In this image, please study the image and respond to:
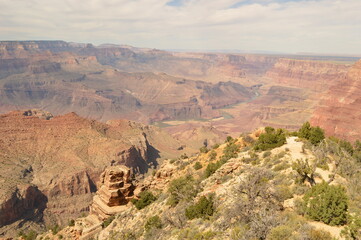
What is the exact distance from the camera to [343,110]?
341ft

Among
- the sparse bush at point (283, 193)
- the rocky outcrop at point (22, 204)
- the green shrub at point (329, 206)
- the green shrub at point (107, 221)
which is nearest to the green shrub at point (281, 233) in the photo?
the green shrub at point (329, 206)

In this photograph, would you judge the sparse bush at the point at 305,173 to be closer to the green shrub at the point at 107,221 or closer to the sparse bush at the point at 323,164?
the sparse bush at the point at 323,164

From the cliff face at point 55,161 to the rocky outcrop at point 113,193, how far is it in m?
39.3

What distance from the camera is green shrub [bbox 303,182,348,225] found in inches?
582

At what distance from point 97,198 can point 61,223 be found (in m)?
37.0

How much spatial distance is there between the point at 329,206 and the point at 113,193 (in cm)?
3401

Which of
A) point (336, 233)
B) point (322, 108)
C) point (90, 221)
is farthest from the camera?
point (322, 108)

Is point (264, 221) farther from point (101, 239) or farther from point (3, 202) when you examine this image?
point (3, 202)

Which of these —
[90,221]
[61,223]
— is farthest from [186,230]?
[61,223]

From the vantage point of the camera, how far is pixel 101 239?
110 ft

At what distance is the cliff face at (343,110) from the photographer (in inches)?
3746

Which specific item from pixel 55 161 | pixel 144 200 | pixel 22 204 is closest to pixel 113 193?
pixel 144 200

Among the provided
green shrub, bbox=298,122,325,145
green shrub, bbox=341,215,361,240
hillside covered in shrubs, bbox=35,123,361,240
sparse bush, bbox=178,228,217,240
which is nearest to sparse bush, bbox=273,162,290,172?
hillside covered in shrubs, bbox=35,123,361,240

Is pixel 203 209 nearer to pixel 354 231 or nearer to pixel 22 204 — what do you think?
pixel 354 231
